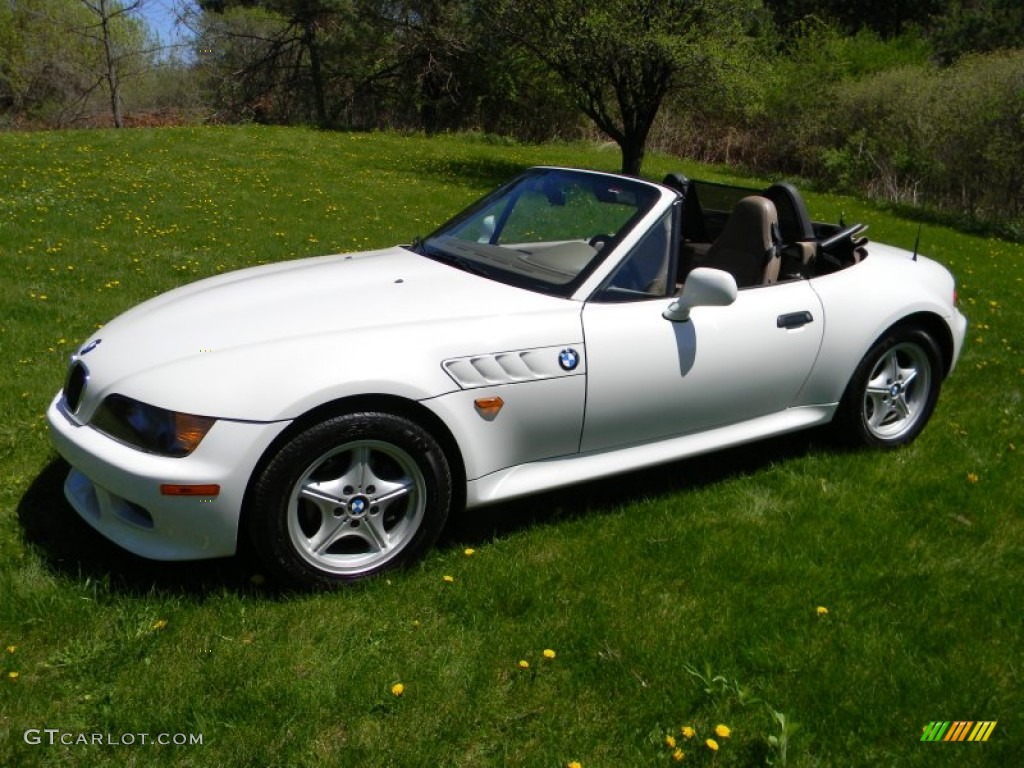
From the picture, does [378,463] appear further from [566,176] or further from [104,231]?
[104,231]

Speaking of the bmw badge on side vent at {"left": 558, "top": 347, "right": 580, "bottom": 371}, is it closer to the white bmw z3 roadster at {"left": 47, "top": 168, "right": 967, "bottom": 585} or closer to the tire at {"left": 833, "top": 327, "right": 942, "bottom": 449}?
the white bmw z3 roadster at {"left": 47, "top": 168, "right": 967, "bottom": 585}

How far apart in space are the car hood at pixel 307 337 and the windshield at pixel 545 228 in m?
0.16

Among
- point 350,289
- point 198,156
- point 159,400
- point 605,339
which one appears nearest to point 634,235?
point 605,339

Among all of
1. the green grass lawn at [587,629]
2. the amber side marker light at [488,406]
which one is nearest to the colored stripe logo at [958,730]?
the green grass lawn at [587,629]

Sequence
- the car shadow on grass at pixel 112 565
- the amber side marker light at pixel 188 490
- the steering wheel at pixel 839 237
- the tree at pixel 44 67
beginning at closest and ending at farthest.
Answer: the amber side marker light at pixel 188 490 → the car shadow on grass at pixel 112 565 → the steering wheel at pixel 839 237 → the tree at pixel 44 67

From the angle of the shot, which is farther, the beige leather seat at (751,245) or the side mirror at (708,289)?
the beige leather seat at (751,245)

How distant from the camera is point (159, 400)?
283cm

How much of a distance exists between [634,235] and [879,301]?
1.42 meters

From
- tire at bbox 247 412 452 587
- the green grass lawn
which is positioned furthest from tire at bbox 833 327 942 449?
tire at bbox 247 412 452 587

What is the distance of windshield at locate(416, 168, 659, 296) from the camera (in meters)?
3.69

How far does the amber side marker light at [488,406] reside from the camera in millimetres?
3158

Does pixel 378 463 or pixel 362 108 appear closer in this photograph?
pixel 378 463

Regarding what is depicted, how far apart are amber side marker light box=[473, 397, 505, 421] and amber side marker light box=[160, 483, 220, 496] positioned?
934mm

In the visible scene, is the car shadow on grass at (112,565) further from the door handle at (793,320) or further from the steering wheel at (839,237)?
the steering wheel at (839,237)
